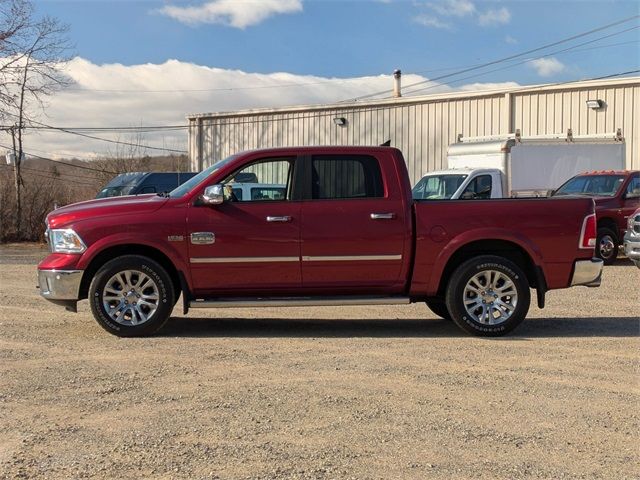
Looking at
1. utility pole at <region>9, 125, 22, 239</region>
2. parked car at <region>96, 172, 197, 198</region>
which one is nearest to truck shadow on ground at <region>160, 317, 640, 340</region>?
parked car at <region>96, 172, 197, 198</region>

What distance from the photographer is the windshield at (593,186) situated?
52.9ft

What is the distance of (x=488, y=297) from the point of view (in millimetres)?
7695

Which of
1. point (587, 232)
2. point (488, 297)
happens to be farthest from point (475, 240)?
point (587, 232)

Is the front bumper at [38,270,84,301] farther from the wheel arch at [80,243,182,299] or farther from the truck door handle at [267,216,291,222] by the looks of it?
the truck door handle at [267,216,291,222]

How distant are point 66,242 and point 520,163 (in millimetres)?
12961

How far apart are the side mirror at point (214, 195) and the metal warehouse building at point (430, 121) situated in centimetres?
1280

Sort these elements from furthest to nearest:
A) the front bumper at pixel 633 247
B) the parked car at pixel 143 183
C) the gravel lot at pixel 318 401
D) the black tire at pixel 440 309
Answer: the parked car at pixel 143 183 < the front bumper at pixel 633 247 < the black tire at pixel 440 309 < the gravel lot at pixel 318 401

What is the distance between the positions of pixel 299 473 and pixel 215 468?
471 millimetres

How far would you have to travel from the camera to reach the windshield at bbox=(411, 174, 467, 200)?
15797 millimetres

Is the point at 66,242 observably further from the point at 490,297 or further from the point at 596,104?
the point at 596,104

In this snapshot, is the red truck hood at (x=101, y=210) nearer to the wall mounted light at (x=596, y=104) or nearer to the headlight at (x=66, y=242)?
the headlight at (x=66, y=242)

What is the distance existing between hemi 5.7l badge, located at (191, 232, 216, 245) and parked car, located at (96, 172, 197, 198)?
39.5 feet

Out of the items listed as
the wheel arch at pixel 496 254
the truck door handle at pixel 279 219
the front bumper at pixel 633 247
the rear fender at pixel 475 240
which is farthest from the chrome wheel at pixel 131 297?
the front bumper at pixel 633 247

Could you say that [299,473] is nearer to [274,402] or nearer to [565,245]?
[274,402]
